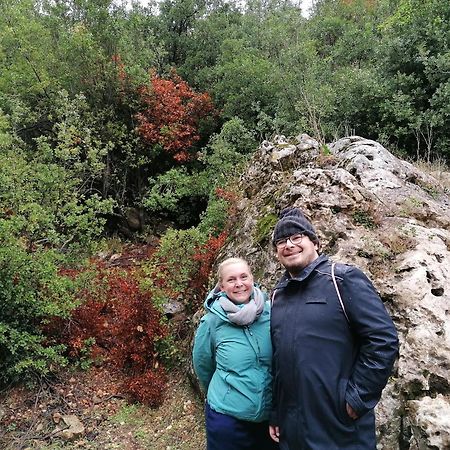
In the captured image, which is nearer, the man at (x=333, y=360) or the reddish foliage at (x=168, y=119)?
the man at (x=333, y=360)

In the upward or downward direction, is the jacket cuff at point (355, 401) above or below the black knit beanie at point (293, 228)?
below

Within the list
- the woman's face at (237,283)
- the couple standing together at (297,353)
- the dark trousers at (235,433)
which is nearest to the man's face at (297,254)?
the couple standing together at (297,353)

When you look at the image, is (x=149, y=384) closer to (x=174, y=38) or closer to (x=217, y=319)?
(x=217, y=319)

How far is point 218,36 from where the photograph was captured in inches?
583

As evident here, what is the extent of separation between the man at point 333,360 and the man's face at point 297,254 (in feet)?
0.25

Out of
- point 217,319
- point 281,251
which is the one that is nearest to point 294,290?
point 281,251

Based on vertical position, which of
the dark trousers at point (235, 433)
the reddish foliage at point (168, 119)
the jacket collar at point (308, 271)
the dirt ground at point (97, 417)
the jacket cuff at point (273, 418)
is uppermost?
the reddish foliage at point (168, 119)

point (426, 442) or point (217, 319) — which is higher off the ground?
point (217, 319)

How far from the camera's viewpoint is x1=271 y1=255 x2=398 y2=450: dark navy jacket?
6.25 ft

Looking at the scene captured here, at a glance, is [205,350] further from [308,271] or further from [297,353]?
[308,271]

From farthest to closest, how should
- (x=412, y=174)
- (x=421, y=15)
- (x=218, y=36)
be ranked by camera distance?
(x=218, y=36) → (x=421, y=15) → (x=412, y=174)

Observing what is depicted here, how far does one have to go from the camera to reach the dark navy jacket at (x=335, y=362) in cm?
191

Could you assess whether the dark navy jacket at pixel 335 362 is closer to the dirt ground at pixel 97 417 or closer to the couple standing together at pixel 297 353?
the couple standing together at pixel 297 353

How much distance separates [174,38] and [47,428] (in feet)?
44.2
